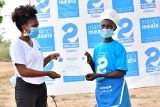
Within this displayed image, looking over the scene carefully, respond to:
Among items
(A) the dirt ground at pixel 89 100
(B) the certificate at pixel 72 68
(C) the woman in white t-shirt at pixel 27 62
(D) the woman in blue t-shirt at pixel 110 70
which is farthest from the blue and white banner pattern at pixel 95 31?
(A) the dirt ground at pixel 89 100

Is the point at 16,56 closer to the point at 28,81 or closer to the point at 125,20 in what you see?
the point at 28,81

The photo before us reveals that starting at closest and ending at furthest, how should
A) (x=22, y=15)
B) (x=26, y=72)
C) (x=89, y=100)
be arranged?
(x=26, y=72), (x=22, y=15), (x=89, y=100)

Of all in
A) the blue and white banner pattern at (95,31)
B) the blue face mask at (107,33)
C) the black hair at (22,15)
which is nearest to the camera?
the black hair at (22,15)

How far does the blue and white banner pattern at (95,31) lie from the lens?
17.2 ft

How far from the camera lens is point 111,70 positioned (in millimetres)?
3424

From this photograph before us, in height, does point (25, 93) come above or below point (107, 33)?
below

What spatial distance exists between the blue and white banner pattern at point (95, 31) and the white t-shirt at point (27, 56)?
75.5 inches

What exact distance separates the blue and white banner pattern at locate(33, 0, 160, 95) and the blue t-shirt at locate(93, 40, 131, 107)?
1784mm

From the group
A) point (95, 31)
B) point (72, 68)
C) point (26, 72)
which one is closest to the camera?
point (26, 72)

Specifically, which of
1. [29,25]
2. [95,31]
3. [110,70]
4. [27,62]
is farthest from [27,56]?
[95,31]

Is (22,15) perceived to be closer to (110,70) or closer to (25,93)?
(25,93)

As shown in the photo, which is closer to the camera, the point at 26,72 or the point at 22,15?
the point at 26,72

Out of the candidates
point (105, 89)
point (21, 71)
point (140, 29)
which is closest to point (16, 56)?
point (21, 71)

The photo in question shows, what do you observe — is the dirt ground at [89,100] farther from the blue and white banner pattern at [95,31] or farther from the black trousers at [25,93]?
the black trousers at [25,93]
